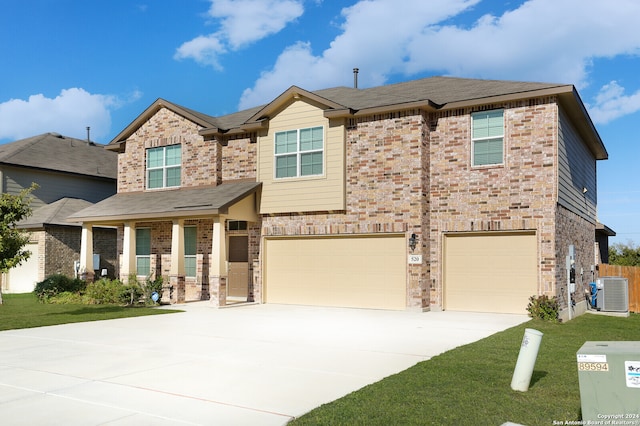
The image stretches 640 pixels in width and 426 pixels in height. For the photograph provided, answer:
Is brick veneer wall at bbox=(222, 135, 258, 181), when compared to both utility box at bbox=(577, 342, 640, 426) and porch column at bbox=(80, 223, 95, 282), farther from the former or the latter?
utility box at bbox=(577, 342, 640, 426)

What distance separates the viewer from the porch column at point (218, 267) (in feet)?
61.6

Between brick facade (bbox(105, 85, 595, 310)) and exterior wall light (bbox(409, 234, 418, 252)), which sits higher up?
brick facade (bbox(105, 85, 595, 310))

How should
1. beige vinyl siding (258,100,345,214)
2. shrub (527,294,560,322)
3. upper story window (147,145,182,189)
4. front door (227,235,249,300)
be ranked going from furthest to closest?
upper story window (147,145,182,189) < front door (227,235,249,300) < beige vinyl siding (258,100,345,214) < shrub (527,294,560,322)

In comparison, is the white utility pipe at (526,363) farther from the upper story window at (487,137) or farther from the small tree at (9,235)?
the small tree at (9,235)

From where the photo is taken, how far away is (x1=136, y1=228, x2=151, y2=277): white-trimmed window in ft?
74.8

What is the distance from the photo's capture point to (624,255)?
33.8 meters

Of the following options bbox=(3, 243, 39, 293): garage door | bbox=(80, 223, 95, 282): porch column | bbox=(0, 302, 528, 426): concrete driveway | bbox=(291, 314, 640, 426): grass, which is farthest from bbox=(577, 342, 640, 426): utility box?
bbox=(3, 243, 39, 293): garage door

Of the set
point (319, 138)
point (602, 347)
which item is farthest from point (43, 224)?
point (602, 347)

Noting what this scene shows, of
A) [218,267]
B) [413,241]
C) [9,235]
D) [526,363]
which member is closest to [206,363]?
[526,363]

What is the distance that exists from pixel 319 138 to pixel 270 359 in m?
10.9

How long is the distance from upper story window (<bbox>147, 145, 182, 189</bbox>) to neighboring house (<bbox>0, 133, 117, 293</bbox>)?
475 cm

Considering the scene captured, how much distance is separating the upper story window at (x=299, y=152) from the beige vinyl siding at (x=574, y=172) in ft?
23.9

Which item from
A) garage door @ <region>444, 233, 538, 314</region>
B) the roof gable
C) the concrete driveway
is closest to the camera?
the concrete driveway

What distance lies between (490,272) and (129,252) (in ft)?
41.6
